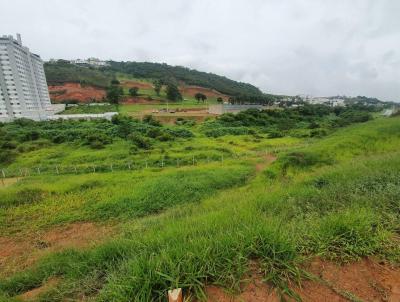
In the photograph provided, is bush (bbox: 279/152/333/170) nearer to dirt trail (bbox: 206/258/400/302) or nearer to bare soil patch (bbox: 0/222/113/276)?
bare soil patch (bbox: 0/222/113/276)

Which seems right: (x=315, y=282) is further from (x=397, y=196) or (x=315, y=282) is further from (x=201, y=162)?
(x=201, y=162)

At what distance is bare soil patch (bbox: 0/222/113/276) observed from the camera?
7043 mm

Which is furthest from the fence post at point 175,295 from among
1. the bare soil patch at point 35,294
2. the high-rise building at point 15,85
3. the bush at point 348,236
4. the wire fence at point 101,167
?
the high-rise building at point 15,85

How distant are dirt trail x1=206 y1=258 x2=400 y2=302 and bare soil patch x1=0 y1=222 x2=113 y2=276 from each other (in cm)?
586

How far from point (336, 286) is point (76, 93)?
86.0 meters

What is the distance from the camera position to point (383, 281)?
255 centimetres

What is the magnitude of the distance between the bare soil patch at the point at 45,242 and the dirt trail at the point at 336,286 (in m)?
5.86

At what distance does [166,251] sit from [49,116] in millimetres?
57096

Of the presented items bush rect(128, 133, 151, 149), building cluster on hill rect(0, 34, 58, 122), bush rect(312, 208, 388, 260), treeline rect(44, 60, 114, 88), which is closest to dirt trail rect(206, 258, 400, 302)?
bush rect(312, 208, 388, 260)

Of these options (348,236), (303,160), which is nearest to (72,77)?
(303,160)

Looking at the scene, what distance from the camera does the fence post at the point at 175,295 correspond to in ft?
6.75

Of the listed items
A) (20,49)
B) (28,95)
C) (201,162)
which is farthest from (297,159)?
(20,49)

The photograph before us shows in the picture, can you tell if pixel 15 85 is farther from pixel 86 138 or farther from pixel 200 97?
pixel 200 97

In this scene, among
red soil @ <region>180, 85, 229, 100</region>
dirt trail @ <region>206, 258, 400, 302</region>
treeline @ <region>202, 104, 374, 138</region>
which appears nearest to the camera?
dirt trail @ <region>206, 258, 400, 302</region>
